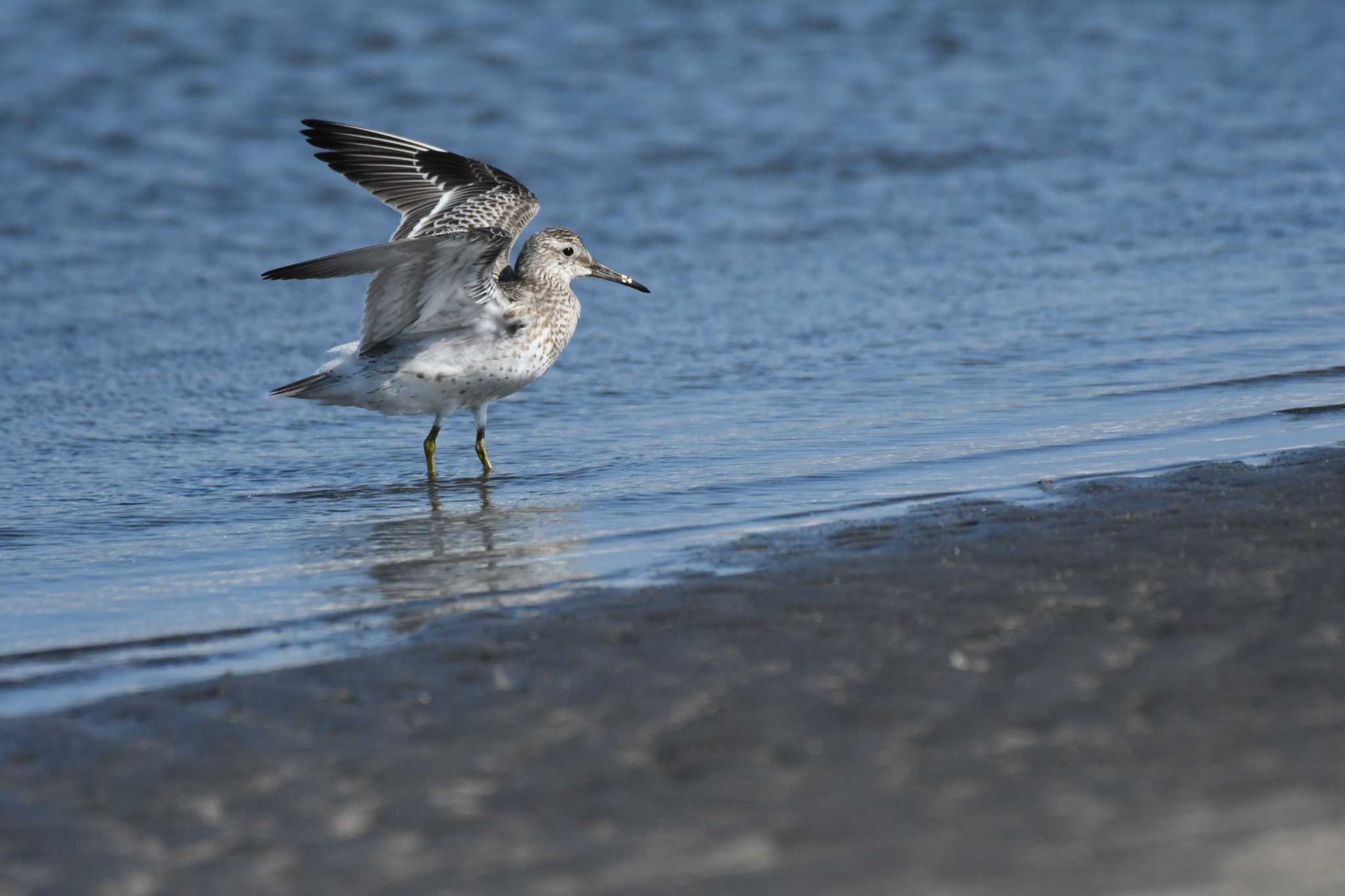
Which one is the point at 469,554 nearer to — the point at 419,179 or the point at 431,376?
the point at 431,376

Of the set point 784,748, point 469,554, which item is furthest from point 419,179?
point 784,748

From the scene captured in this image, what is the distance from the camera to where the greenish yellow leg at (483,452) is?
293 inches

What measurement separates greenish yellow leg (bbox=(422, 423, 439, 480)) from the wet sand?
2619mm

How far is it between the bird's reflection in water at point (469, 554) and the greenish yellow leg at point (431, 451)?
258 mm

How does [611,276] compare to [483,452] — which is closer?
[483,452]

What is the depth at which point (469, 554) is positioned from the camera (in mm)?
5961

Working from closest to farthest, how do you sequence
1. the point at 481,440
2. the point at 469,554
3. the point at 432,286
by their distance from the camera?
the point at 469,554
the point at 432,286
the point at 481,440

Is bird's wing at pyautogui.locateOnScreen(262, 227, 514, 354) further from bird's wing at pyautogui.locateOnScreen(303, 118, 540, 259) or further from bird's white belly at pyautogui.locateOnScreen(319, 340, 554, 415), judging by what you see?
bird's wing at pyautogui.locateOnScreen(303, 118, 540, 259)

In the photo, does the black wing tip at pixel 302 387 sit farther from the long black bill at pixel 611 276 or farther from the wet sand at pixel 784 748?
the wet sand at pixel 784 748

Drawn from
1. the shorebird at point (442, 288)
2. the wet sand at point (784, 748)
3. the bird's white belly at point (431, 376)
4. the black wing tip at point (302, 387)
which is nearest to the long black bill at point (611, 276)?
the shorebird at point (442, 288)

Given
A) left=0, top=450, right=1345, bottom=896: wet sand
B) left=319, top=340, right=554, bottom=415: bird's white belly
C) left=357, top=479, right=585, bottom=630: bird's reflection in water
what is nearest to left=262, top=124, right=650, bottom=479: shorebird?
left=319, top=340, right=554, bottom=415: bird's white belly

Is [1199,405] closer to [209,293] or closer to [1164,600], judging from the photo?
[1164,600]

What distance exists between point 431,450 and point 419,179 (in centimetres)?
171

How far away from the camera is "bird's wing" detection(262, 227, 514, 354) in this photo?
660 centimetres
